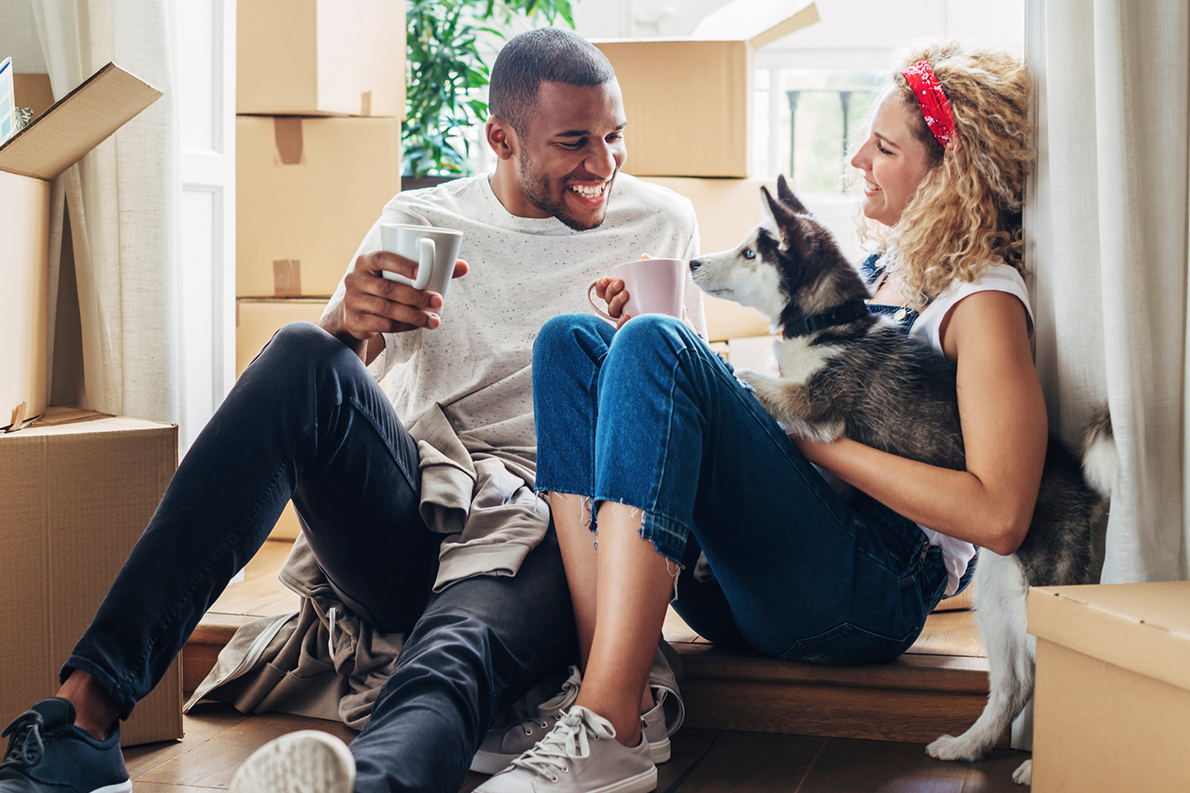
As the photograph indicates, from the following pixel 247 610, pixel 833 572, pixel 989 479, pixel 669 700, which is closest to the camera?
pixel 989 479

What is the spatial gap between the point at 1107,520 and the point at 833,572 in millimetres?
341

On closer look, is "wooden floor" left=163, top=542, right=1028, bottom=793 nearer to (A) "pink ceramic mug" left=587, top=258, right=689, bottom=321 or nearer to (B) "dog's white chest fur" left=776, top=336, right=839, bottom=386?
(B) "dog's white chest fur" left=776, top=336, right=839, bottom=386

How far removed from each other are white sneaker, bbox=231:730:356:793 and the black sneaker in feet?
0.82

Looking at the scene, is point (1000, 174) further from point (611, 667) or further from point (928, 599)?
point (611, 667)

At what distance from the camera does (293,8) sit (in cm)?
228

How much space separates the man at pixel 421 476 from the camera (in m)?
0.97

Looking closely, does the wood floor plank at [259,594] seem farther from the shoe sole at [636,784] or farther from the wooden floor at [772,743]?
the shoe sole at [636,784]

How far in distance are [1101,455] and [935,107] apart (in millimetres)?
479

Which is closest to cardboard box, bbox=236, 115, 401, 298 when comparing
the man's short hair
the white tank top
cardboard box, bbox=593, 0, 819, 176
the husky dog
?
cardboard box, bbox=593, 0, 819, 176

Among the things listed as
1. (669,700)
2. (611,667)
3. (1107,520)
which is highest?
(1107,520)

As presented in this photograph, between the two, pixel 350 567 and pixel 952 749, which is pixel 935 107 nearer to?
pixel 952 749

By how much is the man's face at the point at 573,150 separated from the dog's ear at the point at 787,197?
0.37 meters

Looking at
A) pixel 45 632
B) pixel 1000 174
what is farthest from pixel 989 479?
pixel 45 632

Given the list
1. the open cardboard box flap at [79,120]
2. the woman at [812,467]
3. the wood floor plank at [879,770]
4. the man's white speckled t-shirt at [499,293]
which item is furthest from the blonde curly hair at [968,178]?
the open cardboard box flap at [79,120]
